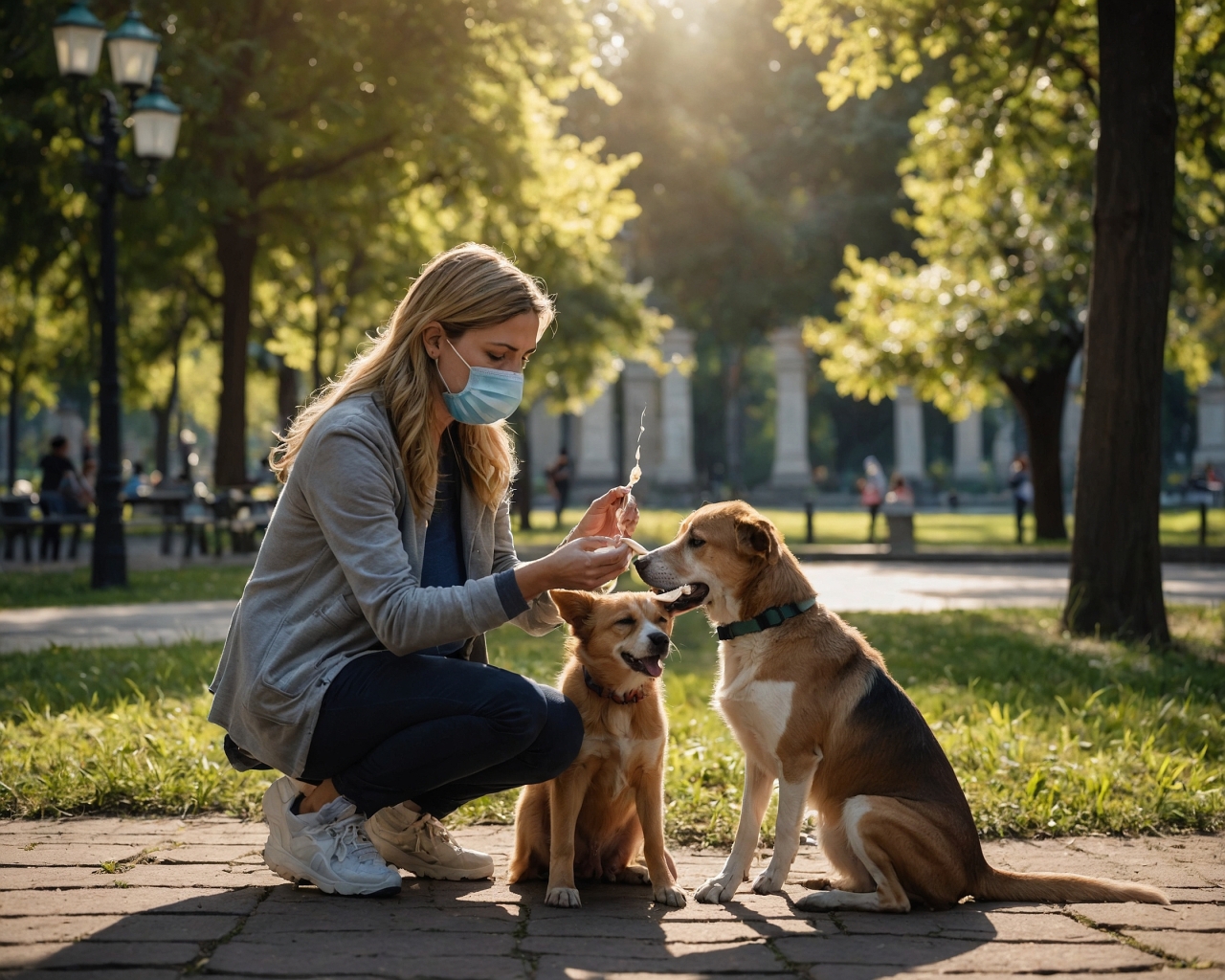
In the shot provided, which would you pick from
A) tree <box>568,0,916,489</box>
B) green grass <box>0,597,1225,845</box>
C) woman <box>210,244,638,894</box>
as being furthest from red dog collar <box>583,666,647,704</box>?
tree <box>568,0,916,489</box>

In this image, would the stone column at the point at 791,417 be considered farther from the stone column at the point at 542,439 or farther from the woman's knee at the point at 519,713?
the woman's knee at the point at 519,713

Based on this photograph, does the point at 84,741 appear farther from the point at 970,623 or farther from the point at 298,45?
the point at 298,45

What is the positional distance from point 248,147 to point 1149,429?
12420mm

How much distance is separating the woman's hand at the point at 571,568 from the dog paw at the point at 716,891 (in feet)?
3.61

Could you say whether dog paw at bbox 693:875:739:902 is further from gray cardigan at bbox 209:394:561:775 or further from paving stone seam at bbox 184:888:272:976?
paving stone seam at bbox 184:888:272:976

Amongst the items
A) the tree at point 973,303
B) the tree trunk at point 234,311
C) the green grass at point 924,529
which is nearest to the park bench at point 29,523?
the tree trunk at point 234,311

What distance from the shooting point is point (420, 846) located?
14.7ft

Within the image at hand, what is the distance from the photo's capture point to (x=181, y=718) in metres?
6.88

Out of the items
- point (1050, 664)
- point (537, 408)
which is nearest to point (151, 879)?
point (1050, 664)

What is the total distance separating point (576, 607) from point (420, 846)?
999mm

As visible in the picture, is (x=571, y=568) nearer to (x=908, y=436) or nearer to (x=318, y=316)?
(x=318, y=316)

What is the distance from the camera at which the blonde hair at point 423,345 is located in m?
4.27

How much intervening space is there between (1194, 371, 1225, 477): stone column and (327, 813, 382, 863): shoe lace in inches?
1836

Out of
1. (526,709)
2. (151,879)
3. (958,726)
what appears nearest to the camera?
(526,709)
